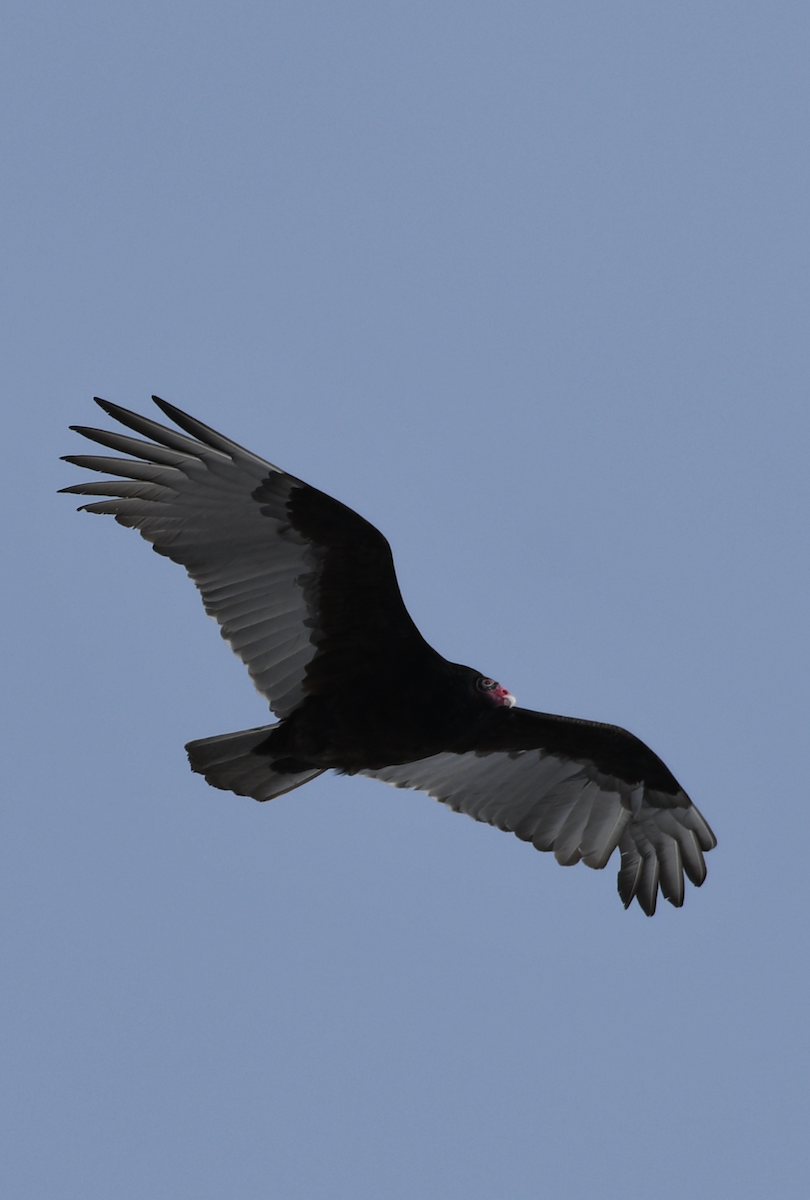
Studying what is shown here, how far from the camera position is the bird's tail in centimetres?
809

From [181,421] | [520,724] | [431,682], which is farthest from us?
[520,724]

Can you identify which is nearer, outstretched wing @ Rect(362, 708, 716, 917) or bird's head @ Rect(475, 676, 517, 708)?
bird's head @ Rect(475, 676, 517, 708)

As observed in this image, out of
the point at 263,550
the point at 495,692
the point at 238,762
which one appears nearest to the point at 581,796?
the point at 495,692

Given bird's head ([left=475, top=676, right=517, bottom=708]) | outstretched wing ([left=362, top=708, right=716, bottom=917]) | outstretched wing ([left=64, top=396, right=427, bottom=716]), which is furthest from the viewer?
outstretched wing ([left=362, top=708, right=716, bottom=917])

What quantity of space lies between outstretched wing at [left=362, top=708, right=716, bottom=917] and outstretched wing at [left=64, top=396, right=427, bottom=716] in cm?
129

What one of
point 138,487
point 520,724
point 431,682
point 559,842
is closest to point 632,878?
Answer: point 559,842

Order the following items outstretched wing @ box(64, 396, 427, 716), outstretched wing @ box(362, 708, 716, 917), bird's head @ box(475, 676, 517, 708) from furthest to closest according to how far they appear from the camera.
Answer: outstretched wing @ box(362, 708, 716, 917)
bird's head @ box(475, 676, 517, 708)
outstretched wing @ box(64, 396, 427, 716)

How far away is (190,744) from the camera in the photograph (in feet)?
26.5

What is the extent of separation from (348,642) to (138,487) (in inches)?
55.4

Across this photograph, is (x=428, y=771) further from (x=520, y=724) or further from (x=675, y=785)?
(x=675, y=785)

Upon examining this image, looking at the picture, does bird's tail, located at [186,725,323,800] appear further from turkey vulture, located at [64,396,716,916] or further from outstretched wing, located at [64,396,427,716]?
outstretched wing, located at [64,396,427,716]

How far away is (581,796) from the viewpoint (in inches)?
367

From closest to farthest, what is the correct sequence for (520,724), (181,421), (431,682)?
(181,421)
(431,682)
(520,724)

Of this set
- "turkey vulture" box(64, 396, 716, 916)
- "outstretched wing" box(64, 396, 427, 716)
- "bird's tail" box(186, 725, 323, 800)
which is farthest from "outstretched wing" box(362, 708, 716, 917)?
"outstretched wing" box(64, 396, 427, 716)
